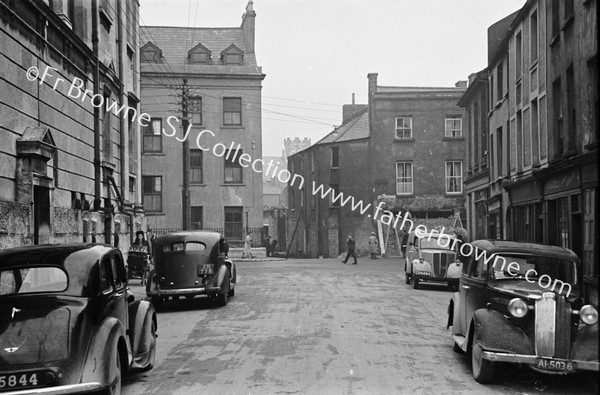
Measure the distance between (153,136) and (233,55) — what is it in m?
7.10

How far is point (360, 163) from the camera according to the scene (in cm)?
4419

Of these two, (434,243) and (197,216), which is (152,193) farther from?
(434,243)

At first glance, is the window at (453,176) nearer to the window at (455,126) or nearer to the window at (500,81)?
the window at (455,126)

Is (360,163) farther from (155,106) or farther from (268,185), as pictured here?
(268,185)

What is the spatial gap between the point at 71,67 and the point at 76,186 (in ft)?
10.6

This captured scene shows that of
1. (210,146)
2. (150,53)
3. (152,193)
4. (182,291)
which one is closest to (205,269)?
(182,291)

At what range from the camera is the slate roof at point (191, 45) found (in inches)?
1585

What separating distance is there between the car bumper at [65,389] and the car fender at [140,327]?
1.97 metres

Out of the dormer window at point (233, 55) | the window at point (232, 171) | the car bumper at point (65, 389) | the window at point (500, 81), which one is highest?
the dormer window at point (233, 55)

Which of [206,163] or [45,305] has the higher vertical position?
[206,163]

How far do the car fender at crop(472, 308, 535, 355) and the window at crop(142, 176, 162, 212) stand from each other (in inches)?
1316

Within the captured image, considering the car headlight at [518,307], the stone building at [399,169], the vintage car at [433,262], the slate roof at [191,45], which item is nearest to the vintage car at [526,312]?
the car headlight at [518,307]

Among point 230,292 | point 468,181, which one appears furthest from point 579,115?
point 468,181

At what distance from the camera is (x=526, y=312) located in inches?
304
